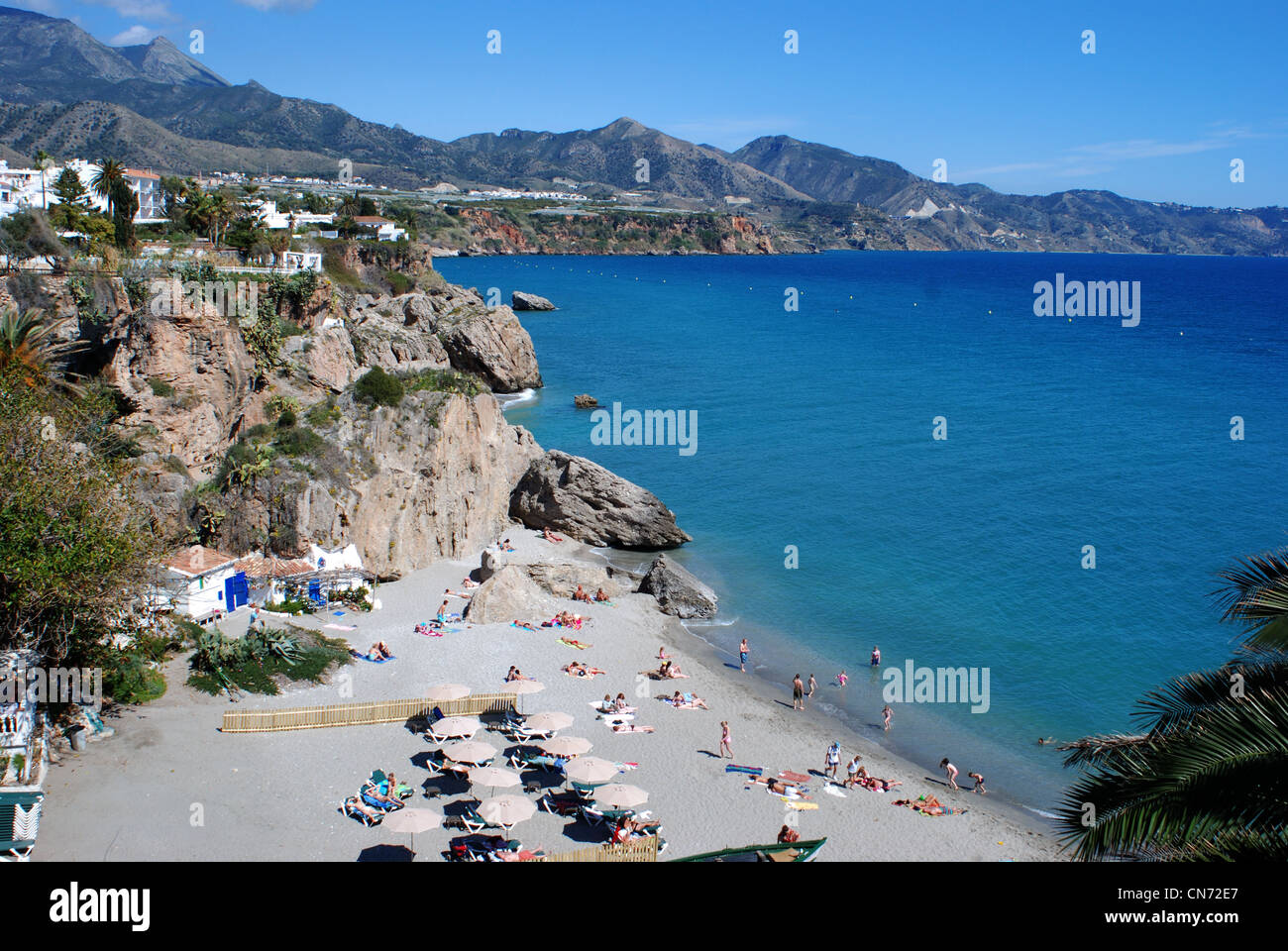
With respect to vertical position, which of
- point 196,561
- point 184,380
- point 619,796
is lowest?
point 619,796

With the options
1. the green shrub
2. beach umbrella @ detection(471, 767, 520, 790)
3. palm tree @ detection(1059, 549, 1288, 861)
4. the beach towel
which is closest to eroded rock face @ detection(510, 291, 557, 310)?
the green shrub

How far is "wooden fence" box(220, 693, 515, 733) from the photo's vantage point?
60.0 feet

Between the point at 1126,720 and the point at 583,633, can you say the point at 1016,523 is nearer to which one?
the point at 1126,720

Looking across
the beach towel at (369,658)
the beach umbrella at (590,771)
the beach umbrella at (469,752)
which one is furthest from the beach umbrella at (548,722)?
the beach towel at (369,658)

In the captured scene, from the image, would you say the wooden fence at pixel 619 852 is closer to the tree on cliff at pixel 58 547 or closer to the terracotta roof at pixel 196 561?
the tree on cliff at pixel 58 547

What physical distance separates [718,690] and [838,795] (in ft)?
17.3

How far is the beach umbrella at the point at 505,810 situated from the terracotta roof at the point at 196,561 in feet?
35.2

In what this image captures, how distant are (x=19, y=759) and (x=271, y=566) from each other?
10.1 metres

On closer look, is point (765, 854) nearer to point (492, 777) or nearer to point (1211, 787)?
point (1211, 787)

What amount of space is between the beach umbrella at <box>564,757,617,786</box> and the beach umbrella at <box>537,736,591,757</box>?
246mm

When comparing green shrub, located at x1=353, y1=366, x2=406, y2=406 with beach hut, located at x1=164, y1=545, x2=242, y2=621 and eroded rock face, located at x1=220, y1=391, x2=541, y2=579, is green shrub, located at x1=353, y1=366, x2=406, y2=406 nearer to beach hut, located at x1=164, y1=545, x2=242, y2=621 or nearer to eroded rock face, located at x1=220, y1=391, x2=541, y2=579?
eroded rock face, located at x1=220, y1=391, x2=541, y2=579

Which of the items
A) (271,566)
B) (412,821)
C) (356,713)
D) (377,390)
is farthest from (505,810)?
(377,390)

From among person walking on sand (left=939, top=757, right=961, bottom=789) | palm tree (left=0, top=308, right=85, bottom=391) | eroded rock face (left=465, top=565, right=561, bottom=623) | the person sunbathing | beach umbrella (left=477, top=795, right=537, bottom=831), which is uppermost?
palm tree (left=0, top=308, right=85, bottom=391)

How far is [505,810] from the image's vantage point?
15531 mm
